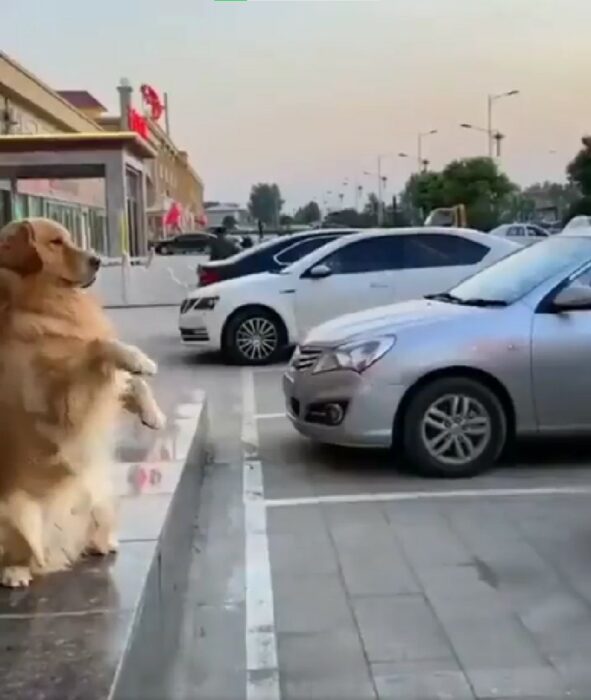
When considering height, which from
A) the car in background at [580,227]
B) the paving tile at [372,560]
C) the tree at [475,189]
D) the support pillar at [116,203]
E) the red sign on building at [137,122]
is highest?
the red sign on building at [137,122]

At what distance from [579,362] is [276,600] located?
336cm

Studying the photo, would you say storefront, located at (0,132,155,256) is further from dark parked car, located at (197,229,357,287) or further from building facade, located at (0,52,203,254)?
dark parked car, located at (197,229,357,287)

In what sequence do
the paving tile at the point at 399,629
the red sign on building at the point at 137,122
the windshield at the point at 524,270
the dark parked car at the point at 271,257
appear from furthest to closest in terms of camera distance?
the red sign on building at the point at 137,122 < the dark parked car at the point at 271,257 < the windshield at the point at 524,270 < the paving tile at the point at 399,629

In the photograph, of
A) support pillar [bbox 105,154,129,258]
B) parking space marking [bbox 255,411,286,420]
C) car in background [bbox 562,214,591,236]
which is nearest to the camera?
car in background [bbox 562,214,591,236]

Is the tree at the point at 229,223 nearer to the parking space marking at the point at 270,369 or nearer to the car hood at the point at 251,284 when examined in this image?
the car hood at the point at 251,284

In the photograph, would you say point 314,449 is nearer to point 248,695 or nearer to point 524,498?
point 524,498

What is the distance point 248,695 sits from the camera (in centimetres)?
461

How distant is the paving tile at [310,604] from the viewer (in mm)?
5340

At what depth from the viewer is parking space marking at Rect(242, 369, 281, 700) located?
15.5 ft

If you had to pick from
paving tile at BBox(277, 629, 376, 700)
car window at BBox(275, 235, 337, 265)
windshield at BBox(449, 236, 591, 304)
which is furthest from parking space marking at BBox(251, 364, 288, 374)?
paving tile at BBox(277, 629, 376, 700)

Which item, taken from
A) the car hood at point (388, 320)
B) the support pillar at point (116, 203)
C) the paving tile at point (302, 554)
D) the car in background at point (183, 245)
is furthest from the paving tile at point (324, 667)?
A: the car in background at point (183, 245)

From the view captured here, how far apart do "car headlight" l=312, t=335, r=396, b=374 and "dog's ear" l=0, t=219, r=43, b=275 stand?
4.35 meters

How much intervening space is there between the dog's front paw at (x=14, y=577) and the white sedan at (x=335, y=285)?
11105 mm

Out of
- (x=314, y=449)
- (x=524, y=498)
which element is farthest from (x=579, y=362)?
(x=314, y=449)
